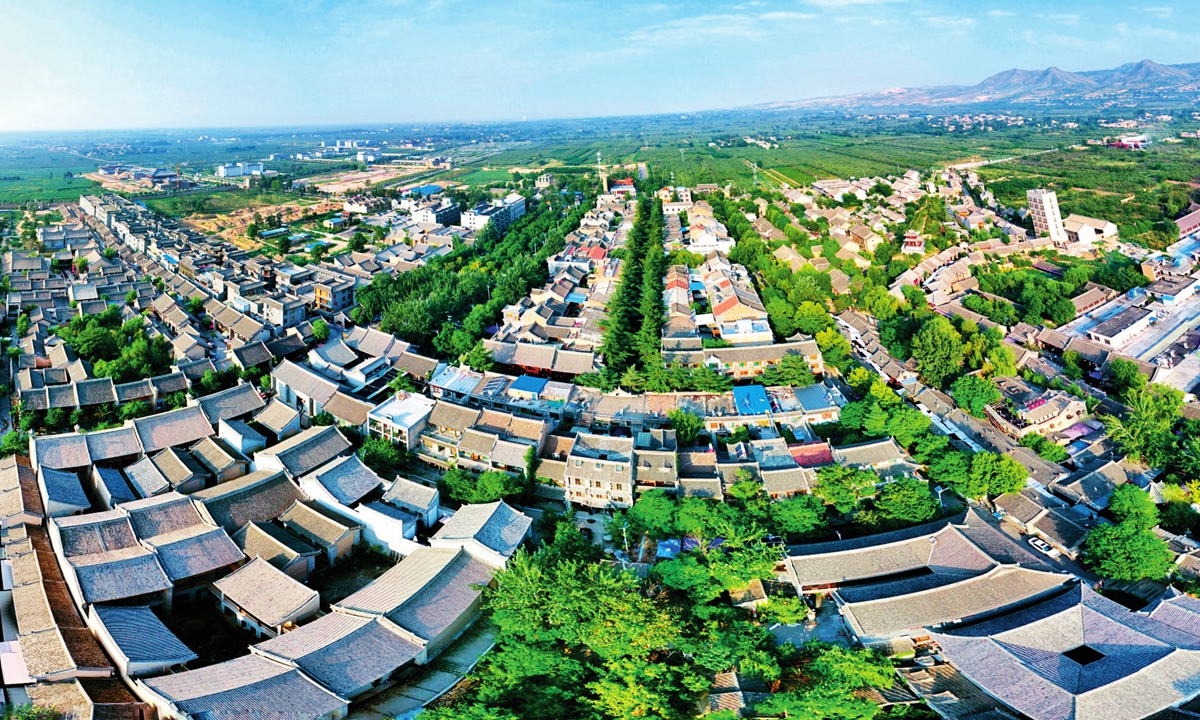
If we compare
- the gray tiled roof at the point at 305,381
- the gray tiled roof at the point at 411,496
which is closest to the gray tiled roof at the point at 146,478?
the gray tiled roof at the point at 305,381

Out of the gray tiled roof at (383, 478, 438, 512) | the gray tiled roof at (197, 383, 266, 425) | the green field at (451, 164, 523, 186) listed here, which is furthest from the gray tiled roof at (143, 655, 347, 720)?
the green field at (451, 164, 523, 186)

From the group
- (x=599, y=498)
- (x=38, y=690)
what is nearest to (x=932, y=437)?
(x=599, y=498)

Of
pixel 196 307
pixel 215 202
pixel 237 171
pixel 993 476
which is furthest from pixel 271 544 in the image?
pixel 237 171

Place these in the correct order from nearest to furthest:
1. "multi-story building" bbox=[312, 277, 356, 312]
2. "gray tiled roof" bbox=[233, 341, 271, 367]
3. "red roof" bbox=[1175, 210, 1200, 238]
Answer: "gray tiled roof" bbox=[233, 341, 271, 367] → "multi-story building" bbox=[312, 277, 356, 312] → "red roof" bbox=[1175, 210, 1200, 238]

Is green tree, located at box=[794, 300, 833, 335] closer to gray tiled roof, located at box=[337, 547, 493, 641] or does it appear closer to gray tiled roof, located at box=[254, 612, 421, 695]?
gray tiled roof, located at box=[337, 547, 493, 641]

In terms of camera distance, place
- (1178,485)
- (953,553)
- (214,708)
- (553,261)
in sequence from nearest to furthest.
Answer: (214,708), (953,553), (1178,485), (553,261)

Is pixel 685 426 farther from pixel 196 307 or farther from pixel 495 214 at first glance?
pixel 495 214

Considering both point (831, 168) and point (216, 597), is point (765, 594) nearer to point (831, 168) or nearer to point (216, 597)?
point (216, 597)
